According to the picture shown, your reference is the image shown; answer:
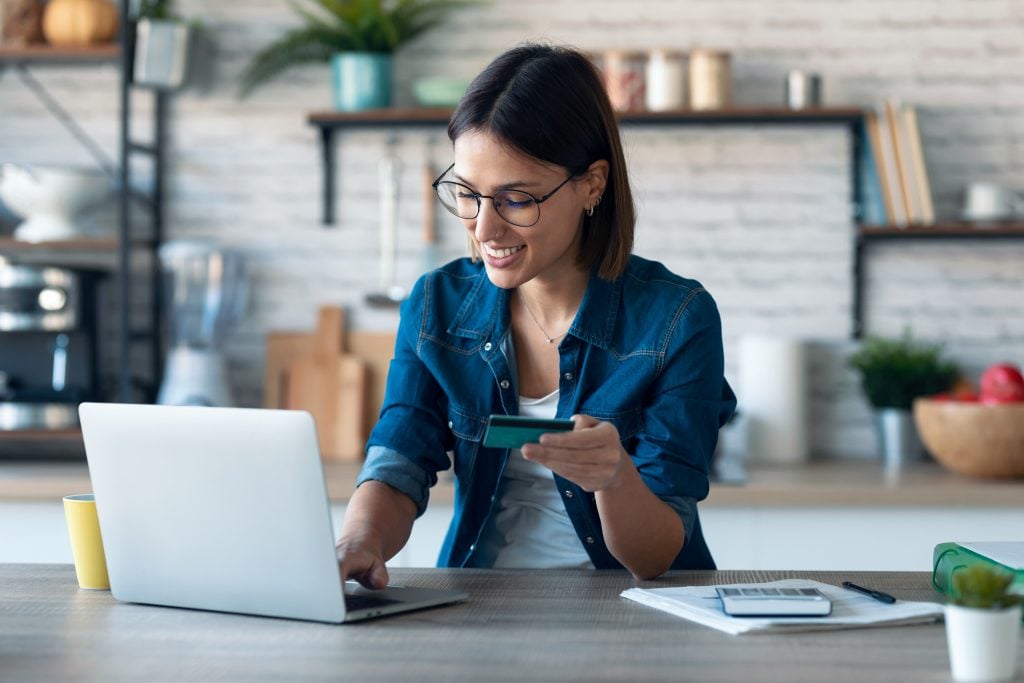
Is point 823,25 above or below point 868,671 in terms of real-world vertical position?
above

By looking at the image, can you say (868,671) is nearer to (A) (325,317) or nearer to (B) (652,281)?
(B) (652,281)

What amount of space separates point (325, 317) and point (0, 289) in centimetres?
83

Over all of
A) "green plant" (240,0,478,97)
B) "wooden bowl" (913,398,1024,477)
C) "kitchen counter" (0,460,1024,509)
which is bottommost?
"kitchen counter" (0,460,1024,509)

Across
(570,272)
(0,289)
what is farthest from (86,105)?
(570,272)

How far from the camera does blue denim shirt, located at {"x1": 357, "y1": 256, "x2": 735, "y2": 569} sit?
1.70m

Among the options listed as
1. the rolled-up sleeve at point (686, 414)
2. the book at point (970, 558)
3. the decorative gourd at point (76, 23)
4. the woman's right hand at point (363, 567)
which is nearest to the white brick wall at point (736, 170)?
the decorative gourd at point (76, 23)

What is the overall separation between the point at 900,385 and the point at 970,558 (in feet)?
6.11

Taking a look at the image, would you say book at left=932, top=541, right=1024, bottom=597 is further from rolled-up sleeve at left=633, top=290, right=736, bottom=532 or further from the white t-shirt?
the white t-shirt

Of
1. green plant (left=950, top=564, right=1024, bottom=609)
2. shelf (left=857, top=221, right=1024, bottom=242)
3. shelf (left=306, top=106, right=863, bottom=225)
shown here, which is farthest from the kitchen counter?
green plant (left=950, top=564, right=1024, bottom=609)

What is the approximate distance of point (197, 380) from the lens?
128 inches

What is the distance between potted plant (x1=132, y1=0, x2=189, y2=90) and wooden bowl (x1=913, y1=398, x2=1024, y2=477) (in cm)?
209

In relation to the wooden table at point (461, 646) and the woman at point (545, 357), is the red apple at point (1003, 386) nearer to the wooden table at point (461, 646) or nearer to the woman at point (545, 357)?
the woman at point (545, 357)

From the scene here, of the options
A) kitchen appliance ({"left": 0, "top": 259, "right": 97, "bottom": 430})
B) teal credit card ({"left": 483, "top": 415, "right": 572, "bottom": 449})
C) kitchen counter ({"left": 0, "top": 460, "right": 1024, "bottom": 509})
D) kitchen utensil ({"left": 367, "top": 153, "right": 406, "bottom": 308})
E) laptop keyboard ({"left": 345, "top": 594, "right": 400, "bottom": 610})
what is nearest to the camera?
teal credit card ({"left": 483, "top": 415, "right": 572, "bottom": 449})

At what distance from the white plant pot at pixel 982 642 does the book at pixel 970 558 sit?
24cm
